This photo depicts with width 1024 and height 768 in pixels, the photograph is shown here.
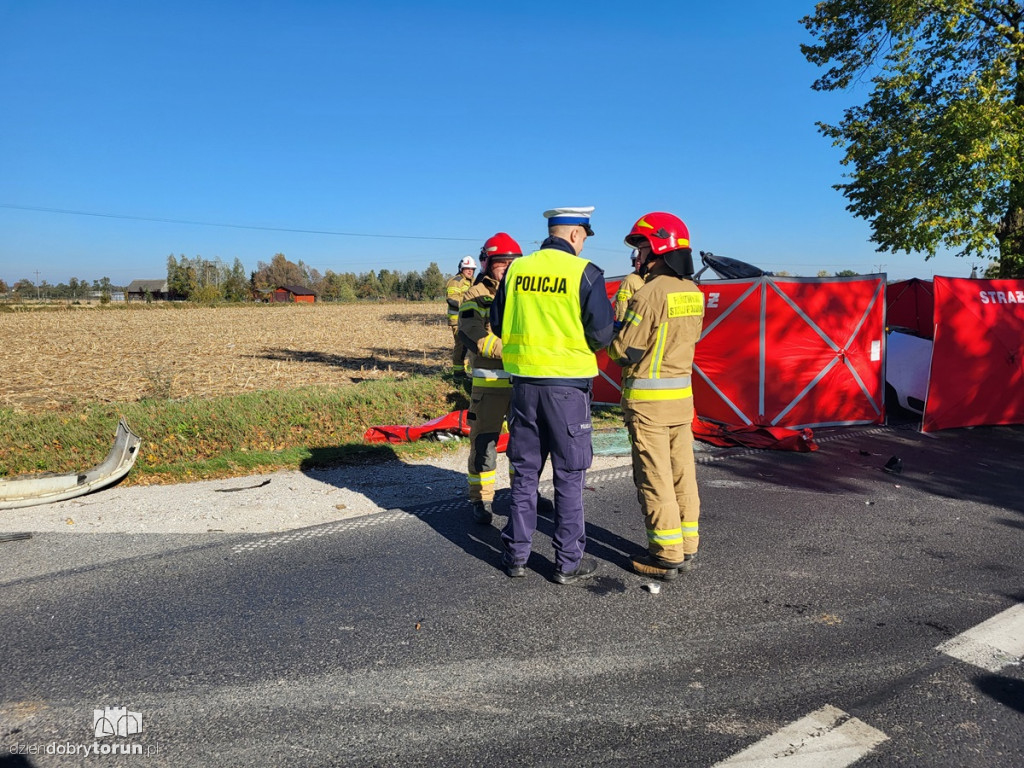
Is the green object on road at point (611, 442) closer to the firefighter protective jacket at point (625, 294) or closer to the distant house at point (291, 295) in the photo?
the firefighter protective jacket at point (625, 294)

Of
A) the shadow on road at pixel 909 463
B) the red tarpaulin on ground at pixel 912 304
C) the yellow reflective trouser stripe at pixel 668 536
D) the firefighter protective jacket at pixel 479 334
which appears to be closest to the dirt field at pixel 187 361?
the firefighter protective jacket at pixel 479 334

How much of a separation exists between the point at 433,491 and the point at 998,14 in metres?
15.1

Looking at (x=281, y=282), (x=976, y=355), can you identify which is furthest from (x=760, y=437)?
(x=281, y=282)

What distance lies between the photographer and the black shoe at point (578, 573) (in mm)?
3896

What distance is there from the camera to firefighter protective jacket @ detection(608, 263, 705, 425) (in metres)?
3.98

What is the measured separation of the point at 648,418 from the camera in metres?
3.98

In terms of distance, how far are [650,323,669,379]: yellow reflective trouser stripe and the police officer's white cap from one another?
29.7 inches

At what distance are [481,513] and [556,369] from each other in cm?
165

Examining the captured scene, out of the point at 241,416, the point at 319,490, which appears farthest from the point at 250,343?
the point at 319,490

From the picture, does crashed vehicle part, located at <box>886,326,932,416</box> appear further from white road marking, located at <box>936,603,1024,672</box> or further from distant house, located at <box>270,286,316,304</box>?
distant house, located at <box>270,286,316,304</box>

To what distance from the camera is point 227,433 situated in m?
7.59

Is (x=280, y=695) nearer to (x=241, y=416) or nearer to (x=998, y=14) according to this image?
(x=241, y=416)

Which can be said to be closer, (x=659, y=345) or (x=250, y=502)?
(x=659, y=345)

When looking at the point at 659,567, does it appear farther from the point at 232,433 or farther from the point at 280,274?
the point at 280,274
